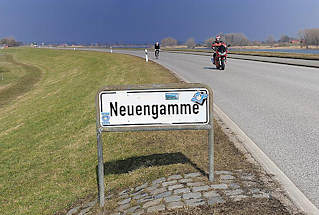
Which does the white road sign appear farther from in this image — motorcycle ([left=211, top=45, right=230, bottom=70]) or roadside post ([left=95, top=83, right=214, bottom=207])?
motorcycle ([left=211, top=45, right=230, bottom=70])

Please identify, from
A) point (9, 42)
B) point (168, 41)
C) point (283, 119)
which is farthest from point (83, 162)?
point (9, 42)

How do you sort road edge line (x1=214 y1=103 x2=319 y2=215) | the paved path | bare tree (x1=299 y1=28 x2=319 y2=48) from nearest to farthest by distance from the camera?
road edge line (x1=214 y1=103 x2=319 y2=215) < the paved path < bare tree (x1=299 y1=28 x2=319 y2=48)

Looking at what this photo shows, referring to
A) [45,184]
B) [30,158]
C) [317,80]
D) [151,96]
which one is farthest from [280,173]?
[317,80]

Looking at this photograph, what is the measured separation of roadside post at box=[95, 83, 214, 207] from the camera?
3.73 m

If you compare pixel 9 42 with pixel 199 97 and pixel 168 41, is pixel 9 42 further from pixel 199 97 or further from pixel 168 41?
pixel 199 97

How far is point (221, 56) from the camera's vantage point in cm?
1925

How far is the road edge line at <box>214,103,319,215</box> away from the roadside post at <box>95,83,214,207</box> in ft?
3.87

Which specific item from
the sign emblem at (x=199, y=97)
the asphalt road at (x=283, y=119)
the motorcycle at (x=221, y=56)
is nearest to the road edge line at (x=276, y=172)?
the asphalt road at (x=283, y=119)

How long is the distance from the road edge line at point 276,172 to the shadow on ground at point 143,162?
3.30 ft

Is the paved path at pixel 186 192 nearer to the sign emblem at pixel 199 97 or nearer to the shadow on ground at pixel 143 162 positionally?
the shadow on ground at pixel 143 162

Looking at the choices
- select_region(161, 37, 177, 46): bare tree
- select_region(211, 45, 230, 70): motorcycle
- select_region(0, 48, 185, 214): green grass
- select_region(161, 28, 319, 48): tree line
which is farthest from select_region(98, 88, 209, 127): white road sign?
select_region(161, 37, 177, 46): bare tree

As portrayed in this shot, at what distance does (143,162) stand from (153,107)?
1.72 meters

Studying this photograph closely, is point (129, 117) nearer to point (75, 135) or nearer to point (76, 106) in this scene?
point (75, 135)

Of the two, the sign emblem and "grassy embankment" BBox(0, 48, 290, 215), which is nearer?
the sign emblem
